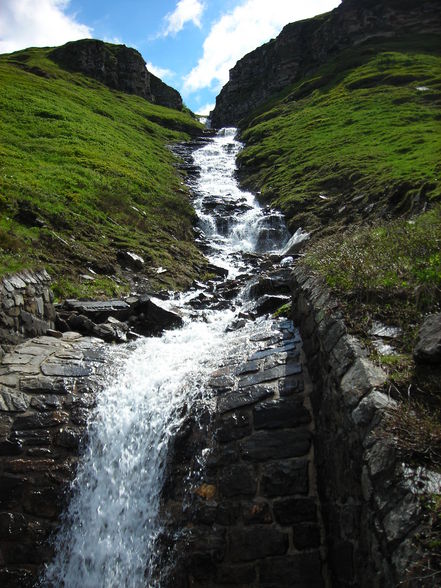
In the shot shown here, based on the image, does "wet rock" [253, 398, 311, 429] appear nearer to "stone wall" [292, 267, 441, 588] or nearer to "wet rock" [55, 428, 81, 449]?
"stone wall" [292, 267, 441, 588]

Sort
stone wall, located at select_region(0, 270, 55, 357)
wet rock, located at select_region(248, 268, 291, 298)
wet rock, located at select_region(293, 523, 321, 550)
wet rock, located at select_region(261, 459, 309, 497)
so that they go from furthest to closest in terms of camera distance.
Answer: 1. wet rock, located at select_region(248, 268, 291, 298)
2. stone wall, located at select_region(0, 270, 55, 357)
3. wet rock, located at select_region(261, 459, 309, 497)
4. wet rock, located at select_region(293, 523, 321, 550)

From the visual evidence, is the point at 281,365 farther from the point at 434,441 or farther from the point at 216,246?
the point at 216,246

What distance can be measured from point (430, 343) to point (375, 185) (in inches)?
860

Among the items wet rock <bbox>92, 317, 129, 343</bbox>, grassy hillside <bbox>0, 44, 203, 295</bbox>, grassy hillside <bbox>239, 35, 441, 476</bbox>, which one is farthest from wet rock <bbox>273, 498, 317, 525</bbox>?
grassy hillside <bbox>0, 44, 203, 295</bbox>

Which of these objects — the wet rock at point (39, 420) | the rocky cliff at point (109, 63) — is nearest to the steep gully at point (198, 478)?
the wet rock at point (39, 420)

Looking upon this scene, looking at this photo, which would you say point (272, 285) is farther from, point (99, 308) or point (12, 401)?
point (12, 401)

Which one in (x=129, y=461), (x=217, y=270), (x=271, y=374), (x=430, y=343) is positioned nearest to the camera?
(x=430, y=343)

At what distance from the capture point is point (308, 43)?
269 feet

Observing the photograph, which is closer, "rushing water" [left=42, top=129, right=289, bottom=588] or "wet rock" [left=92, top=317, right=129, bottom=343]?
"rushing water" [left=42, top=129, right=289, bottom=588]

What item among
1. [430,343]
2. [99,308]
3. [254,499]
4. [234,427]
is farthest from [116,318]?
[430,343]

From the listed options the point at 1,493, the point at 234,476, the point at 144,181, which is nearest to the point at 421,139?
the point at 144,181

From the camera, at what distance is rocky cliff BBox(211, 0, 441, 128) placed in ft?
247

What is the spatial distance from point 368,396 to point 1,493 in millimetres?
6230

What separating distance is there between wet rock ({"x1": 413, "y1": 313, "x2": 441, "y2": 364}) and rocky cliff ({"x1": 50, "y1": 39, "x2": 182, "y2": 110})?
88.0 meters
